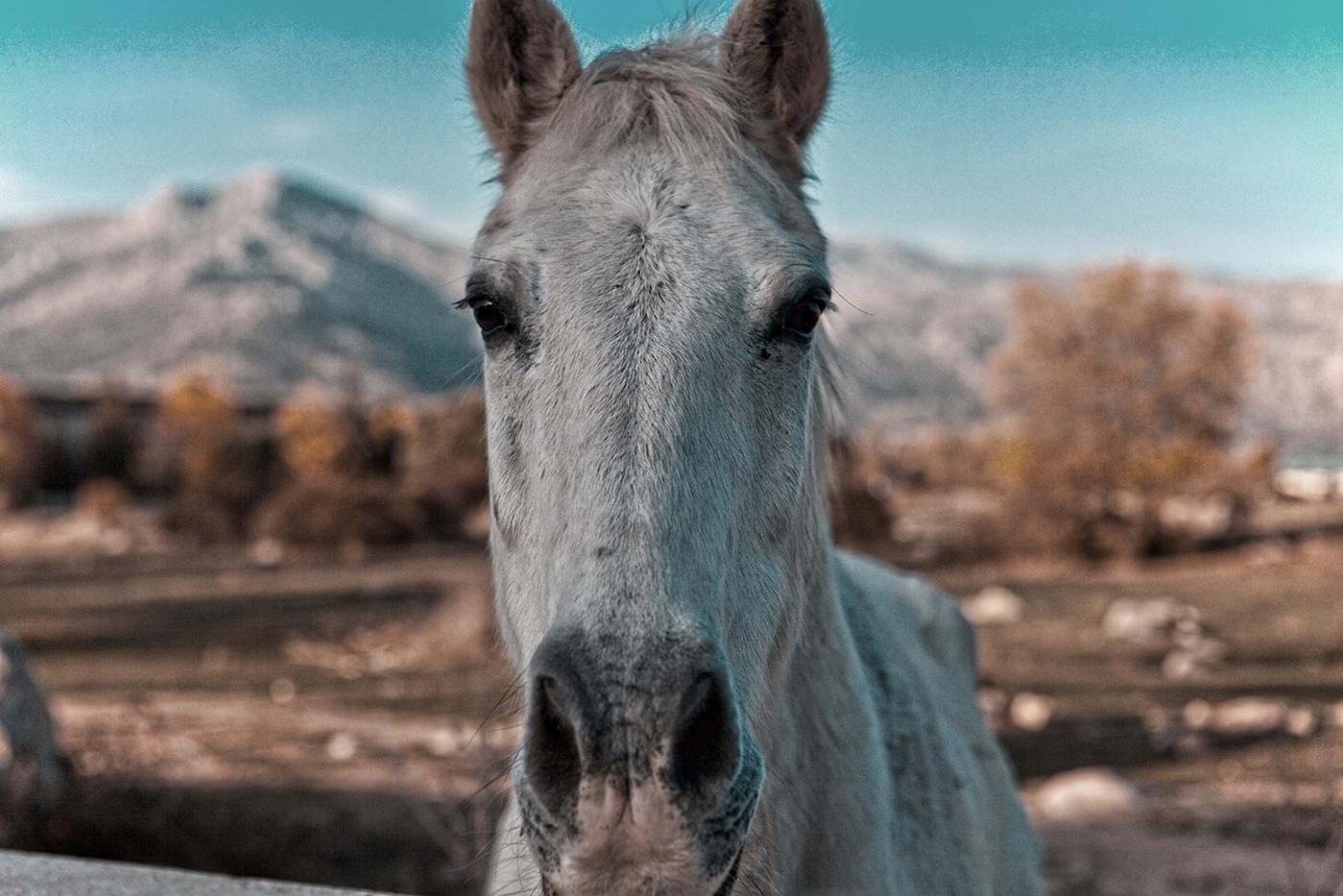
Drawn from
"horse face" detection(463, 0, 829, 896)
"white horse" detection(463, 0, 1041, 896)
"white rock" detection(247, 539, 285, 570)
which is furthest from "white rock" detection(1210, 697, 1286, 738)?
"white rock" detection(247, 539, 285, 570)

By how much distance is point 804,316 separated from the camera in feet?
7.19

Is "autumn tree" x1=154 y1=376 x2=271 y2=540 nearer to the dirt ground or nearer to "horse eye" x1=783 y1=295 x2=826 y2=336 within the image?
the dirt ground

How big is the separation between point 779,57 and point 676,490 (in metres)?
1.27

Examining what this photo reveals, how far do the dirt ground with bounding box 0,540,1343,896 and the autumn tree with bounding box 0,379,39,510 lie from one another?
2420 cm

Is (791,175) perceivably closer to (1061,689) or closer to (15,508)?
(1061,689)

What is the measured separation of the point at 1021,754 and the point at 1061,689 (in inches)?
125

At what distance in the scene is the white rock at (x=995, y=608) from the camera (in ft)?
70.2

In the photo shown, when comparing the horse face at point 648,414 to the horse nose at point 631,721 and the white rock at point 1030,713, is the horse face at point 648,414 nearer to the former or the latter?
the horse nose at point 631,721

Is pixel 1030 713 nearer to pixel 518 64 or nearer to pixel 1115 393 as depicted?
pixel 518 64

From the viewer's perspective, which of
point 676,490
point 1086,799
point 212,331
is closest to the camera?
point 676,490

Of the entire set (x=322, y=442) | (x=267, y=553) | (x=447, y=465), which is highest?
(x=322, y=442)

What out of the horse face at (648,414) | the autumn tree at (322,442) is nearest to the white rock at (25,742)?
the horse face at (648,414)

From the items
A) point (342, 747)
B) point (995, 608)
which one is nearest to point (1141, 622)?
point (995, 608)

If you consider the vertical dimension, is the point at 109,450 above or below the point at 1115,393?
below
